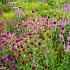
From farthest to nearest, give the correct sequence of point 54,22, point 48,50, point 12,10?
point 12,10 < point 54,22 < point 48,50

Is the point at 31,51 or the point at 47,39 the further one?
the point at 47,39

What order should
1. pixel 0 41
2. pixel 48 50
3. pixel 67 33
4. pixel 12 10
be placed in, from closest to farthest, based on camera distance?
pixel 48 50
pixel 0 41
pixel 67 33
pixel 12 10

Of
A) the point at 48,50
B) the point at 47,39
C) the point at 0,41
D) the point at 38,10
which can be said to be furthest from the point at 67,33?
the point at 38,10

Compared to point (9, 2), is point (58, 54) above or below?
below

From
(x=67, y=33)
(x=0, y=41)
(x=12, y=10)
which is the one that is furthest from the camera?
(x=12, y=10)

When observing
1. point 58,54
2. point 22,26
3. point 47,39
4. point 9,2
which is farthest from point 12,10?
point 58,54

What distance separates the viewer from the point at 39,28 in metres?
6.58

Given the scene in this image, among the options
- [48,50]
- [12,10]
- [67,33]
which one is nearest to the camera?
[48,50]

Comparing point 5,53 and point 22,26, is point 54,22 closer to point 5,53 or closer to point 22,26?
point 22,26

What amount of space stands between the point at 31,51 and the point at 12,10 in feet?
10.9

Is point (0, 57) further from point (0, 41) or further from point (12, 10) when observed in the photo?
point (12, 10)

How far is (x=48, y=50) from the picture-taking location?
5.46 m

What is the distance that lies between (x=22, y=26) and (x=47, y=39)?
852 mm

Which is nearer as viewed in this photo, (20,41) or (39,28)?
(20,41)
